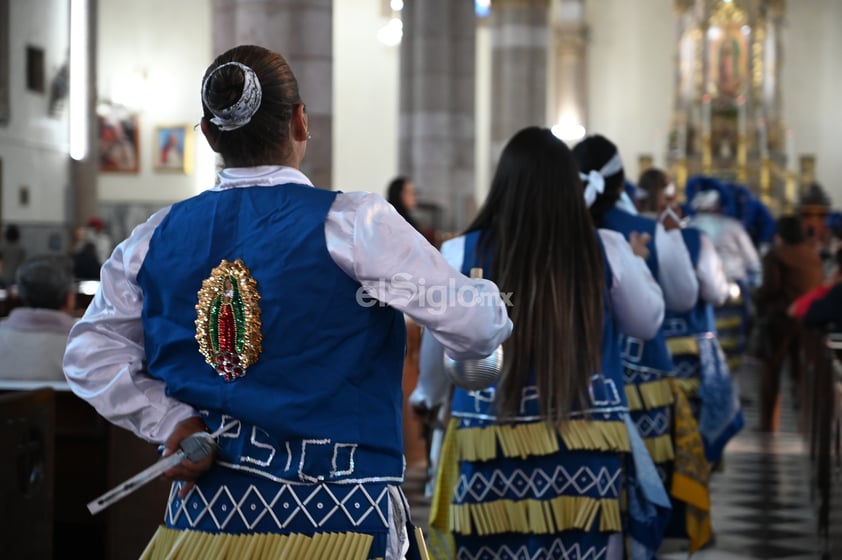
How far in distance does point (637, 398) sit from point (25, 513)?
238cm

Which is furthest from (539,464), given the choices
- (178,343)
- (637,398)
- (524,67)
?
(524,67)

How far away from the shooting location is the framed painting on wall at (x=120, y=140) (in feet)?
97.3

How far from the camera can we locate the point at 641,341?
559 cm

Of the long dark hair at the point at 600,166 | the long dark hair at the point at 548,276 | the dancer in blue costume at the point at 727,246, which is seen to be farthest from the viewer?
the dancer in blue costume at the point at 727,246

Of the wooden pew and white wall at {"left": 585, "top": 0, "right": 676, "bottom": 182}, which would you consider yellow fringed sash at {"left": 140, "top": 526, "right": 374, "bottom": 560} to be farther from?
white wall at {"left": 585, "top": 0, "right": 676, "bottom": 182}

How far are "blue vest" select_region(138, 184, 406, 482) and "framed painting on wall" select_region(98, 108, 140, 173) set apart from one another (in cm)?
2760

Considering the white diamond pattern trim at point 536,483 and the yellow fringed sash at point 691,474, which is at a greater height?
the white diamond pattern trim at point 536,483

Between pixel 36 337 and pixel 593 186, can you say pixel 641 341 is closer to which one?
pixel 593 186

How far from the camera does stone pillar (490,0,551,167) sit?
22.9 metres

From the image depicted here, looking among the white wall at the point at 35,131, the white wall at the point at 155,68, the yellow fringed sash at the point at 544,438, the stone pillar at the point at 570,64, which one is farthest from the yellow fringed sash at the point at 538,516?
the stone pillar at the point at 570,64

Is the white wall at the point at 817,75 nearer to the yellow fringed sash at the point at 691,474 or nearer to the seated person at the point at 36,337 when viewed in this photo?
the yellow fringed sash at the point at 691,474

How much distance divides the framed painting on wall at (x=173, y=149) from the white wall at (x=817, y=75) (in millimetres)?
13069

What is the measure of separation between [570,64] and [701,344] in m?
24.3

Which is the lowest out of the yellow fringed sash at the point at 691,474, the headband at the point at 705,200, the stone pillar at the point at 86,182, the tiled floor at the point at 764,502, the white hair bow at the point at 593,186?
the tiled floor at the point at 764,502
